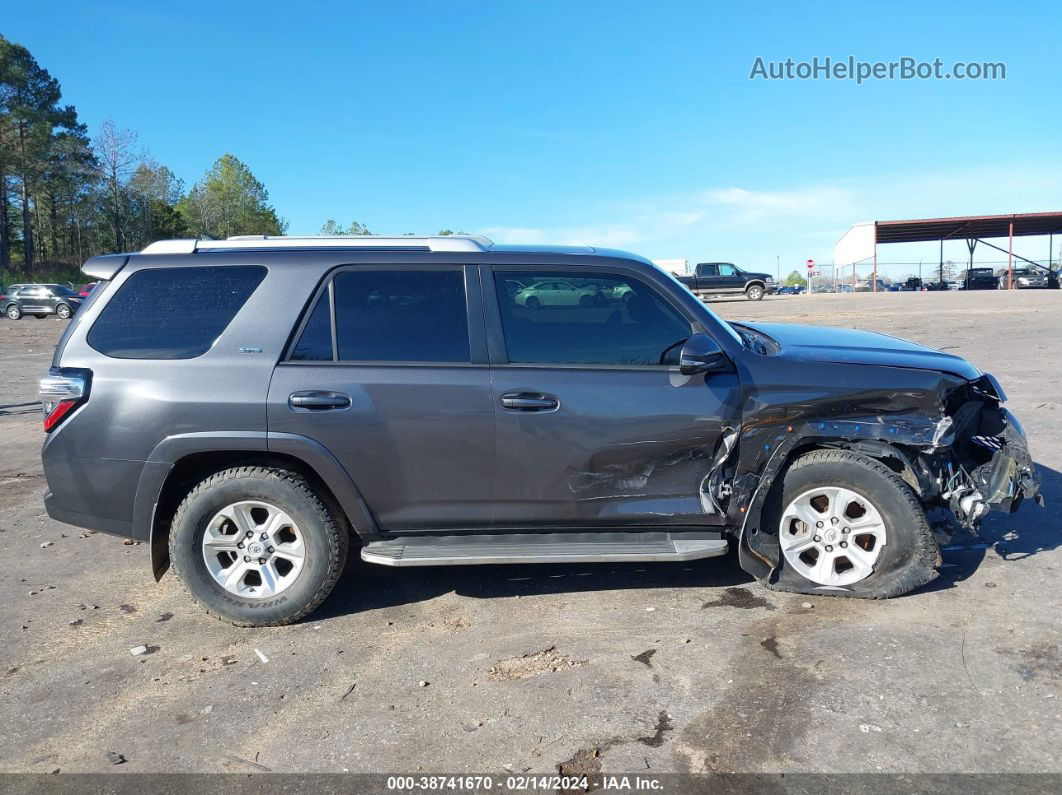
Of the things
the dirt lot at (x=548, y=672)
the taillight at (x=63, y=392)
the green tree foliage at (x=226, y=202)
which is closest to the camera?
the dirt lot at (x=548, y=672)

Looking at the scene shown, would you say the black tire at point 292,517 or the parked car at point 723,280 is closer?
the black tire at point 292,517

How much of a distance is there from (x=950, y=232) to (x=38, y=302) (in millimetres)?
56303

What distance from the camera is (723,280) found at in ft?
124

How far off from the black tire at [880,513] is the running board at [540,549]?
0.45 m

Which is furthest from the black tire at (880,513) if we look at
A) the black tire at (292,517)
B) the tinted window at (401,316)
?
the black tire at (292,517)

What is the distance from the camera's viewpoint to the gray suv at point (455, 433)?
13.1ft

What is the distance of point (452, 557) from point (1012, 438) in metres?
3.14

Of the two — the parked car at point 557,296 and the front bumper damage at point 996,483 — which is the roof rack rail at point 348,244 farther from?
the front bumper damage at point 996,483

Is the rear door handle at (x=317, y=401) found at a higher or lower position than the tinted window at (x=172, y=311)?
lower

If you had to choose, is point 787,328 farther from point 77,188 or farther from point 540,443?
point 77,188

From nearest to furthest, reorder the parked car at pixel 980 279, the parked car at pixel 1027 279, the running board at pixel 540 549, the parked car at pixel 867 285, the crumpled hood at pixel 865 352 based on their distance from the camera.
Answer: the running board at pixel 540 549, the crumpled hood at pixel 865 352, the parked car at pixel 1027 279, the parked car at pixel 980 279, the parked car at pixel 867 285

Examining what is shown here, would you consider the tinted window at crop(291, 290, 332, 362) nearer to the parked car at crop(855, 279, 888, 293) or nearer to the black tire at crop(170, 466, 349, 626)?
the black tire at crop(170, 466, 349, 626)

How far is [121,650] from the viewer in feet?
12.8

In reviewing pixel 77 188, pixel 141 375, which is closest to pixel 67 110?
pixel 77 188
